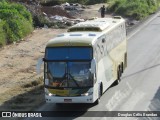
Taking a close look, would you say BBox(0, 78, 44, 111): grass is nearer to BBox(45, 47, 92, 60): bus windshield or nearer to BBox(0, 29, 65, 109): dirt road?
BBox(0, 29, 65, 109): dirt road

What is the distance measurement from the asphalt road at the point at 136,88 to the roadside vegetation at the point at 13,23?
9.16 meters

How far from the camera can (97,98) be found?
1991 centimetres

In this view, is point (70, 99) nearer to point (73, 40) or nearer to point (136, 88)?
point (73, 40)

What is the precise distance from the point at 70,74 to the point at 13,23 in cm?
2030

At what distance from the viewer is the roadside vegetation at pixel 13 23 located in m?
36.4

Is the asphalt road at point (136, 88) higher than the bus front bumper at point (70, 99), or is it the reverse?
the bus front bumper at point (70, 99)

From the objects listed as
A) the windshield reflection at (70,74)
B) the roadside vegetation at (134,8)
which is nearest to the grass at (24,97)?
the windshield reflection at (70,74)

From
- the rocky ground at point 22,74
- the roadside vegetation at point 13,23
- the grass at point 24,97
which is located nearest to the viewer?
the grass at point 24,97

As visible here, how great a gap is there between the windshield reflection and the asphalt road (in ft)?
4.37

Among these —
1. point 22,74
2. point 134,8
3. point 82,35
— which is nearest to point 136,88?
point 82,35

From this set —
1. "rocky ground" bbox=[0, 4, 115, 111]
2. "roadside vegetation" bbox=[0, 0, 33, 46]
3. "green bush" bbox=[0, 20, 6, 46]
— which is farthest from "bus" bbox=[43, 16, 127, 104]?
"roadside vegetation" bbox=[0, 0, 33, 46]

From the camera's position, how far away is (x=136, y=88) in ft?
75.0

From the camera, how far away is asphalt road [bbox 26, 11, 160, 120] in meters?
19.7

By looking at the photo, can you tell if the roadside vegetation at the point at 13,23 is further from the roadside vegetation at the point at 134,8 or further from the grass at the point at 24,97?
the roadside vegetation at the point at 134,8
